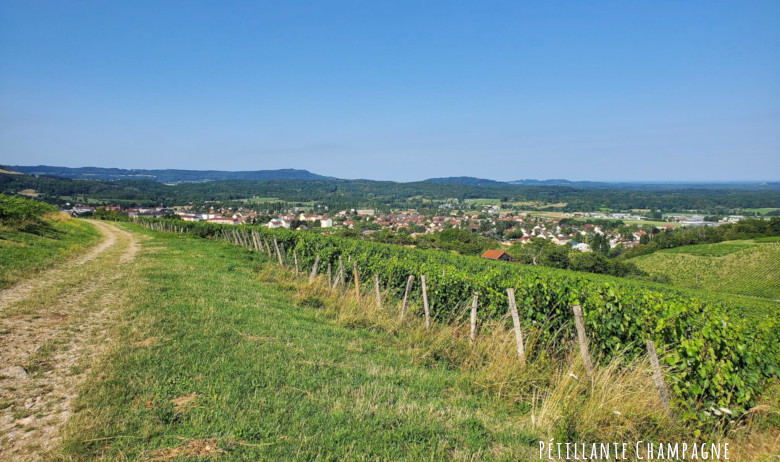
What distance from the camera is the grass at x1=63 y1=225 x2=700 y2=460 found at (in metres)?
3.78

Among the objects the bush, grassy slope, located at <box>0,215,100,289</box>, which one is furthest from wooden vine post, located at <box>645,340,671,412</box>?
the bush

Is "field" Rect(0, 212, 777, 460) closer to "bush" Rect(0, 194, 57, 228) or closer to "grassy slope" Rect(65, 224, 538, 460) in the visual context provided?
"grassy slope" Rect(65, 224, 538, 460)

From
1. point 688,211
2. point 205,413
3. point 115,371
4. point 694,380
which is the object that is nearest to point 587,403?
point 694,380

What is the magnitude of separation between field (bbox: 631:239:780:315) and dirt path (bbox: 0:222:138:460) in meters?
53.6

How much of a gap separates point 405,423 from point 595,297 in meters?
4.27

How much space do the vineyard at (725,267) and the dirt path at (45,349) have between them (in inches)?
2223

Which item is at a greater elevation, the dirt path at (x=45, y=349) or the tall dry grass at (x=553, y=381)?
the dirt path at (x=45, y=349)

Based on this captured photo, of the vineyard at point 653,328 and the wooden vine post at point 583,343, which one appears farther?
the wooden vine post at point 583,343

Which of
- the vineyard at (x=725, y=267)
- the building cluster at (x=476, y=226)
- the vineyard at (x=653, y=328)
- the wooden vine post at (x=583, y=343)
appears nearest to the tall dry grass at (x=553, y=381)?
the wooden vine post at (x=583, y=343)

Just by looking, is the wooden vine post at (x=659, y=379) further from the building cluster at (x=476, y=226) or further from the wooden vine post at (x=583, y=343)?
the building cluster at (x=476, y=226)

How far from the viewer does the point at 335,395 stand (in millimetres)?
4875

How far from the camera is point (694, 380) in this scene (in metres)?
4.44

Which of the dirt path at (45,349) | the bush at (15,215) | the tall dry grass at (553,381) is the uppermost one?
the bush at (15,215)

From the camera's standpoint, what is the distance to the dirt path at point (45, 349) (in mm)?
3742
